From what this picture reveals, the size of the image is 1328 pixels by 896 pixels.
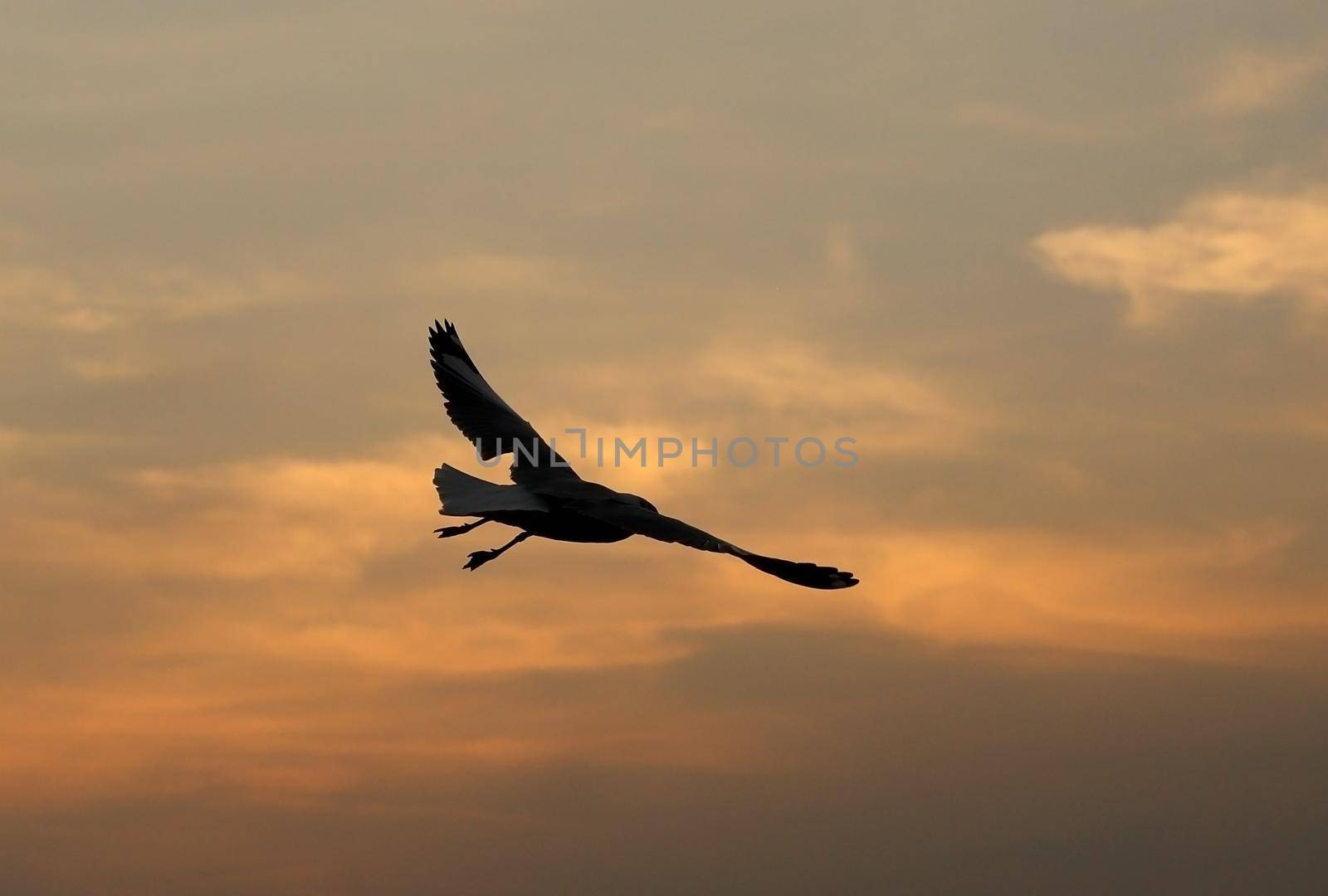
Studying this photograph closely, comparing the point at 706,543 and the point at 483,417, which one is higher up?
the point at 483,417

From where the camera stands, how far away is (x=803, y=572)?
16.1 metres

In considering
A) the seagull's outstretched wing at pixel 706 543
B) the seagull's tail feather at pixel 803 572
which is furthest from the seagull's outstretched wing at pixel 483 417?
the seagull's tail feather at pixel 803 572

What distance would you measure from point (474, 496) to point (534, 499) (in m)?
0.71

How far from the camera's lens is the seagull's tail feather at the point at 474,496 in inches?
687

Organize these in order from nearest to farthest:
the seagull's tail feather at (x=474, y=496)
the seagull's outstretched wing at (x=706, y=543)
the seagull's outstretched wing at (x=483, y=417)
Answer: the seagull's outstretched wing at (x=706, y=543) → the seagull's tail feather at (x=474, y=496) → the seagull's outstretched wing at (x=483, y=417)

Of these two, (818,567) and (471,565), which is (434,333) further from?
(818,567)

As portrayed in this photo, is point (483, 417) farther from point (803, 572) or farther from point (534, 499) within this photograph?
point (803, 572)

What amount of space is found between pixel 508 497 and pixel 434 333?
6.67m

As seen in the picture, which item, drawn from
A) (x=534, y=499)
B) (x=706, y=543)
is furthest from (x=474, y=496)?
(x=706, y=543)

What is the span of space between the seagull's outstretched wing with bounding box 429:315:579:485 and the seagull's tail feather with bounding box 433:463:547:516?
111 cm

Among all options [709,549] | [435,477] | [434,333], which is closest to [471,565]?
[435,477]

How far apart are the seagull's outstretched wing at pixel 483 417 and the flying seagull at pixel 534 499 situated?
0.01 meters

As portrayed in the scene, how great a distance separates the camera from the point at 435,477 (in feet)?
62.6

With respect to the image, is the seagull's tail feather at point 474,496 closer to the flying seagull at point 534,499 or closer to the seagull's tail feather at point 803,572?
the flying seagull at point 534,499
